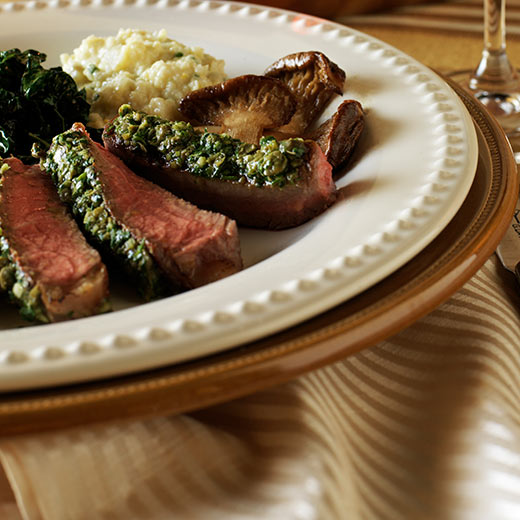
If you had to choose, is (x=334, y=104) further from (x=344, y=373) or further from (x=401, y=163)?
(x=344, y=373)

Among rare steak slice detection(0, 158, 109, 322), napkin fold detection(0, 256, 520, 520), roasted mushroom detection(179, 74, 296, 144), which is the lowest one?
napkin fold detection(0, 256, 520, 520)

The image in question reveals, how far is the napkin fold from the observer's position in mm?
2258

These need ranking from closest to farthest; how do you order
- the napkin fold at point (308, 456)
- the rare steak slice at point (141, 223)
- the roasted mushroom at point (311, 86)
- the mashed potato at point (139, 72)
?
1. the napkin fold at point (308, 456)
2. the rare steak slice at point (141, 223)
3. the roasted mushroom at point (311, 86)
4. the mashed potato at point (139, 72)

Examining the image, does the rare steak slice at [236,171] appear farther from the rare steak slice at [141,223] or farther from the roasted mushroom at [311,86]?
the roasted mushroom at [311,86]

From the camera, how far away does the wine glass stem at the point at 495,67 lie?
16.1 feet

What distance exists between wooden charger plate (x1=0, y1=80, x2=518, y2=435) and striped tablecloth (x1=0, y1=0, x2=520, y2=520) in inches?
4.2

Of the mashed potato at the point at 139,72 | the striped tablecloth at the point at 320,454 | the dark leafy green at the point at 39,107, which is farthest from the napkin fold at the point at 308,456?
the dark leafy green at the point at 39,107

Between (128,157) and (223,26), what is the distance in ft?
5.56

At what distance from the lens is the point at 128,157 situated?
11.2ft

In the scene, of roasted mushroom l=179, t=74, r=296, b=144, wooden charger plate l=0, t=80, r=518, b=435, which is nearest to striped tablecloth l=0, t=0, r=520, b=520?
wooden charger plate l=0, t=80, r=518, b=435

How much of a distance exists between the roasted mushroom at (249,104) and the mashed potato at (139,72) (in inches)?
8.7

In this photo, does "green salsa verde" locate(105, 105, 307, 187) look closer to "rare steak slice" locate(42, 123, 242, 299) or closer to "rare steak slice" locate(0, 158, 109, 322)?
"rare steak slice" locate(42, 123, 242, 299)

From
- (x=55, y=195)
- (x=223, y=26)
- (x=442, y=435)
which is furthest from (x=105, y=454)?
(x=223, y=26)

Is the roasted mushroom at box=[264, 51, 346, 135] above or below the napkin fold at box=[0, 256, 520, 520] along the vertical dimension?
above
